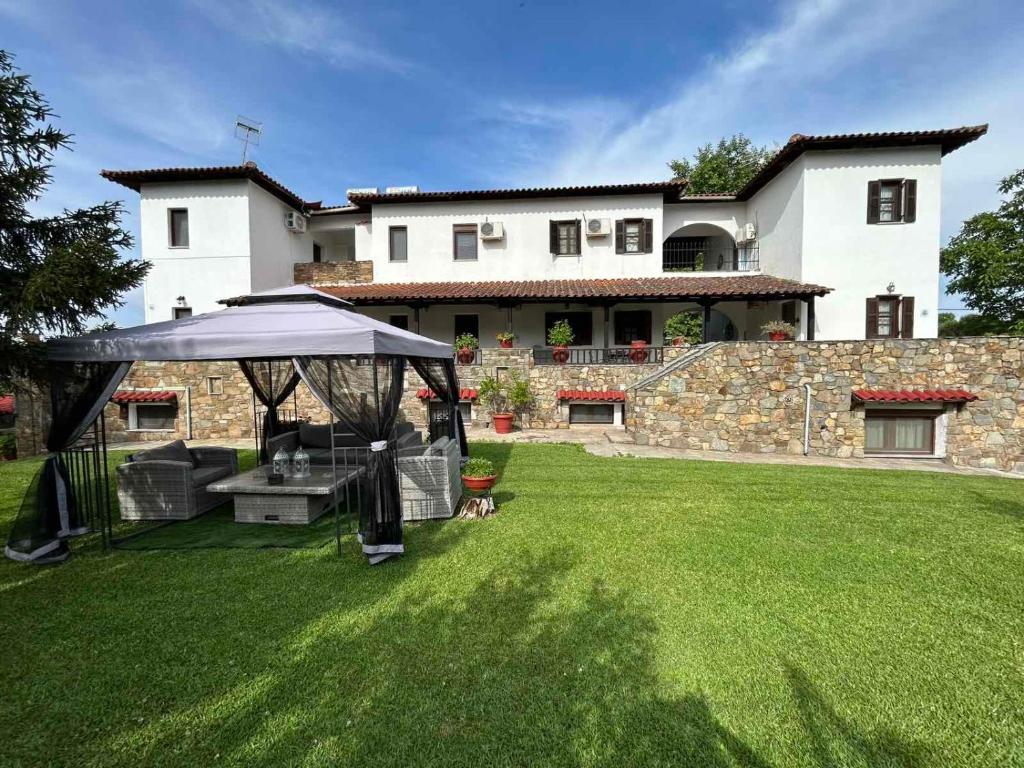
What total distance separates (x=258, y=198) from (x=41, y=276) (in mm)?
13781

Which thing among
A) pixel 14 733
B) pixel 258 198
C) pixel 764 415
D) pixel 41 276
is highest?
pixel 258 198

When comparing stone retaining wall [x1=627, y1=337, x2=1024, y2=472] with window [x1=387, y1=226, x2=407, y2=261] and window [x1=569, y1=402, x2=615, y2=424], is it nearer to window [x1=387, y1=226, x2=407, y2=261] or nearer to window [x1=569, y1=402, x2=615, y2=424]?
window [x1=569, y1=402, x2=615, y2=424]

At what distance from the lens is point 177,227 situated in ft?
50.2

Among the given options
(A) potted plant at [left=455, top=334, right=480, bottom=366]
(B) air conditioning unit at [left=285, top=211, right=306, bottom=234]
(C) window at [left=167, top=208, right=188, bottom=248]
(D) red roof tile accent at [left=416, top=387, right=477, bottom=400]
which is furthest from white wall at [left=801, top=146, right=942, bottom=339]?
(C) window at [left=167, top=208, right=188, bottom=248]

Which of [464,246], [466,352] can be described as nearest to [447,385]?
[466,352]

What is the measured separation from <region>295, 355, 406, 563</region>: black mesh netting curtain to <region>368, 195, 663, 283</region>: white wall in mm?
12045

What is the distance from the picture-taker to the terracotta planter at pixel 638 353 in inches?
499

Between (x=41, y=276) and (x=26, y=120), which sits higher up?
(x=26, y=120)

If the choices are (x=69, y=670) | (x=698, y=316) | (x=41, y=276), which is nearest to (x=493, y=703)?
(x=69, y=670)

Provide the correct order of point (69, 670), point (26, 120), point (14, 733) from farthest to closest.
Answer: point (26, 120) < point (69, 670) < point (14, 733)

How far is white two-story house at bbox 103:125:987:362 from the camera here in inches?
531

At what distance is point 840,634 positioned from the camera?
10.1 feet

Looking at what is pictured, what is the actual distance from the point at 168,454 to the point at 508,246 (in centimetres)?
1248

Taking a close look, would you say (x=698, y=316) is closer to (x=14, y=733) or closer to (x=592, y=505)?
(x=592, y=505)
